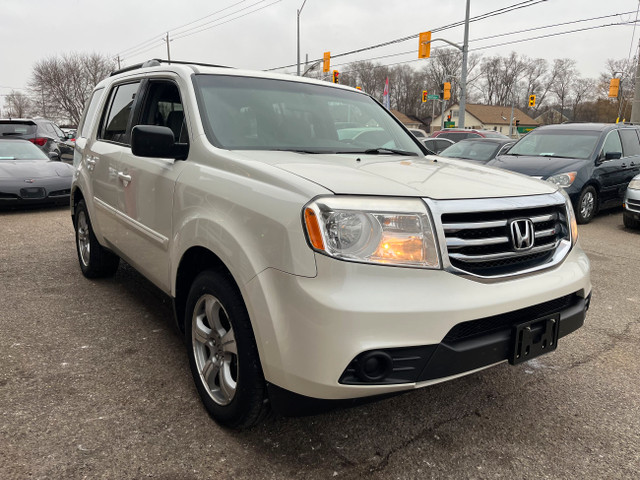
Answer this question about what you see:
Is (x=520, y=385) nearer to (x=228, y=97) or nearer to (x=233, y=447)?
(x=233, y=447)

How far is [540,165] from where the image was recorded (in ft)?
27.0

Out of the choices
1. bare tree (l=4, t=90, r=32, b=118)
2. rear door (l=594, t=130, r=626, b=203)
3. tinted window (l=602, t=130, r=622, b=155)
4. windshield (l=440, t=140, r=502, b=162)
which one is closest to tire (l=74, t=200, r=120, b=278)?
rear door (l=594, t=130, r=626, b=203)

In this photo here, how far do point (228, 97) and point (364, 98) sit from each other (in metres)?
1.31

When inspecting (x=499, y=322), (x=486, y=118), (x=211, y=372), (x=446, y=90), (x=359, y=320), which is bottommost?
(x=211, y=372)

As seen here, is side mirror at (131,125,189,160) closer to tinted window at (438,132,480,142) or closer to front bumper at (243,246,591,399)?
front bumper at (243,246,591,399)

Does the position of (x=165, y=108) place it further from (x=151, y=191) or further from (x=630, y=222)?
(x=630, y=222)

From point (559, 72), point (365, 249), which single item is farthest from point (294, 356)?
point (559, 72)

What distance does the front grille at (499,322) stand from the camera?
1935mm

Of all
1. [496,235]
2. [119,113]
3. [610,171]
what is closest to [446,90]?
[610,171]

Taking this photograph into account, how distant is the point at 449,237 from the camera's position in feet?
6.47

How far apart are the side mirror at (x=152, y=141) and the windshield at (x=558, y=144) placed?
25.5ft

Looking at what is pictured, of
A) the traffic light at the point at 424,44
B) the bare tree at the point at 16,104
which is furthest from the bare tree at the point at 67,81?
the traffic light at the point at 424,44

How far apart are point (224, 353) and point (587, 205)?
801 centimetres

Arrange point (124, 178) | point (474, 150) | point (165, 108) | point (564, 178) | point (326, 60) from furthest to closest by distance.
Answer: point (326, 60) → point (474, 150) → point (564, 178) → point (124, 178) → point (165, 108)
